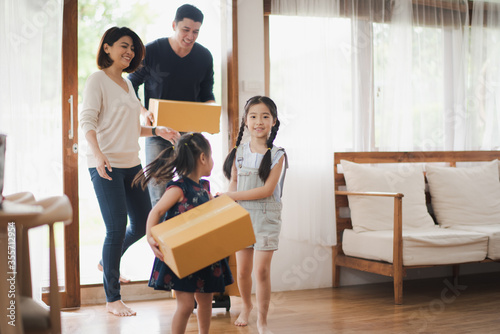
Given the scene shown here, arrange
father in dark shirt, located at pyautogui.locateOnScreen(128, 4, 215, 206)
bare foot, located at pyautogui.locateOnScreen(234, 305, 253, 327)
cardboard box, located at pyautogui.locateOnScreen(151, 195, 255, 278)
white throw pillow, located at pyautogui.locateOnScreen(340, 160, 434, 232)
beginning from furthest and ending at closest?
1. white throw pillow, located at pyautogui.locateOnScreen(340, 160, 434, 232)
2. father in dark shirt, located at pyautogui.locateOnScreen(128, 4, 215, 206)
3. bare foot, located at pyautogui.locateOnScreen(234, 305, 253, 327)
4. cardboard box, located at pyautogui.locateOnScreen(151, 195, 255, 278)

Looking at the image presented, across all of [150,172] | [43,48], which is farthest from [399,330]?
[43,48]

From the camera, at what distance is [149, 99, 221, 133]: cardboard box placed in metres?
2.70

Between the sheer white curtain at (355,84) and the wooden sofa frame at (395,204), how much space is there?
7 centimetres

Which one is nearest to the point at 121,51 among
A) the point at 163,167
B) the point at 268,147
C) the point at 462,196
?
the point at 268,147

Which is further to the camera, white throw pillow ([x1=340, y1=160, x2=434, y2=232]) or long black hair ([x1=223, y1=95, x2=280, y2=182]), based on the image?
white throw pillow ([x1=340, y1=160, x2=434, y2=232])

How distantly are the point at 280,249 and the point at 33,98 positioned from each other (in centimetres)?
171

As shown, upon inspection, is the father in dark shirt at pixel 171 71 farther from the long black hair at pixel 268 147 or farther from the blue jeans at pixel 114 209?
the long black hair at pixel 268 147

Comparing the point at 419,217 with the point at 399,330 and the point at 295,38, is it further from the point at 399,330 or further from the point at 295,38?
the point at 295,38

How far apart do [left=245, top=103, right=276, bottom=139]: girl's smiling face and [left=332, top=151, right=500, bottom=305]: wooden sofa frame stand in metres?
0.98

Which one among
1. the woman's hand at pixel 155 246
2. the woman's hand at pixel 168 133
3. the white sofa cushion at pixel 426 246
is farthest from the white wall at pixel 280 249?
the woman's hand at pixel 155 246

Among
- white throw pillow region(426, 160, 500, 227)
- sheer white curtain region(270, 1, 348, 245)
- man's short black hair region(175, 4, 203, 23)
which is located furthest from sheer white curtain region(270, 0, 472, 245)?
man's short black hair region(175, 4, 203, 23)

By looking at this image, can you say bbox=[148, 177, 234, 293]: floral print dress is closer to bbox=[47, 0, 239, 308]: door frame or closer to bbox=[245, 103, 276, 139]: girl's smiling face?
bbox=[245, 103, 276, 139]: girl's smiling face

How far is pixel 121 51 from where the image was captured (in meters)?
2.63

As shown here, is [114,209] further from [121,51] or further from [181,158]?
[181,158]
